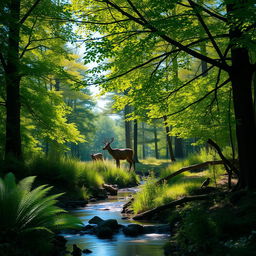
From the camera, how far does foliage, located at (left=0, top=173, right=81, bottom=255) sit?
4977 millimetres

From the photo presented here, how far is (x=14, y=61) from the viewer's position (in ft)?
34.7

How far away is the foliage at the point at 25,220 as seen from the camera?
498cm

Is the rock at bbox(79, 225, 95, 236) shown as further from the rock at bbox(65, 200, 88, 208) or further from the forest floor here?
the forest floor

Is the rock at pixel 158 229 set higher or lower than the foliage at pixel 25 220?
lower

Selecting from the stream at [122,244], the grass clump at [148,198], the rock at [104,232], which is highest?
the grass clump at [148,198]

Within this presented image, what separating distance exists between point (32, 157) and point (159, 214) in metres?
6.63

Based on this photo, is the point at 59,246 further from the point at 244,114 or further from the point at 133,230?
the point at 244,114

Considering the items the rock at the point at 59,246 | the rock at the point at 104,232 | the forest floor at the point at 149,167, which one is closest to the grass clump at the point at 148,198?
the rock at the point at 104,232

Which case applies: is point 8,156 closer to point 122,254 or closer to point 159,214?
point 159,214

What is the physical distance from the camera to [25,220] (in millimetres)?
5363

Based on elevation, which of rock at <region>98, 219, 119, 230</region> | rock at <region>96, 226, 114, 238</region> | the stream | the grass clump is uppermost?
the grass clump

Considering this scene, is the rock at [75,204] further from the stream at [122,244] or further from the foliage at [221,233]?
the foliage at [221,233]

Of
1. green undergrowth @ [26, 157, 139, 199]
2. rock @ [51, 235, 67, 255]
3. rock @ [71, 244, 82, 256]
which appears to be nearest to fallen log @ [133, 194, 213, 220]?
rock @ [51, 235, 67, 255]

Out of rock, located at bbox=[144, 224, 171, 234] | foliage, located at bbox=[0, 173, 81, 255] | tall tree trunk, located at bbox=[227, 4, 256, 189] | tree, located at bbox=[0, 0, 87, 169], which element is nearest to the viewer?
foliage, located at bbox=[0, 173, 81, 255]
